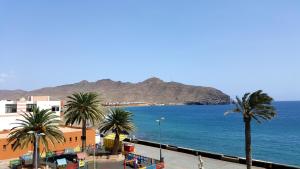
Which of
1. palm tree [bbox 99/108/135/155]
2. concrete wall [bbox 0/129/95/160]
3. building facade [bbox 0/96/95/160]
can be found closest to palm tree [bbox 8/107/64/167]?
building facade [bbox 0/96/95/160]

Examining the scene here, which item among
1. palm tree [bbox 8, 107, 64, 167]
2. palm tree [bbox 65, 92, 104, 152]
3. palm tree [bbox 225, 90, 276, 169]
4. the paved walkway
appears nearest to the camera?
palm tree [bbox 225, 90, 276, 169]

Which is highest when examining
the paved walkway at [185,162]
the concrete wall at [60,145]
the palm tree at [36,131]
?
the palm tree at [36,131]

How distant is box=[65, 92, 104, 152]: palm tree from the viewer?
151 ft

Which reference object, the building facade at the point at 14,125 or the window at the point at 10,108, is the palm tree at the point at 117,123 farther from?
the window at the point at 10,108

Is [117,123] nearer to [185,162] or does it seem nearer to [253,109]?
[185,162]

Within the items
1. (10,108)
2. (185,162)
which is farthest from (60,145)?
(185,162)

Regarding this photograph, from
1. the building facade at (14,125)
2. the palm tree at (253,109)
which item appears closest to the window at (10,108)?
the building facade at (14,125)

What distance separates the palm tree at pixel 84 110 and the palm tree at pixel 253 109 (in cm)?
2172

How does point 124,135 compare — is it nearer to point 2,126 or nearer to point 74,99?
point 74,99

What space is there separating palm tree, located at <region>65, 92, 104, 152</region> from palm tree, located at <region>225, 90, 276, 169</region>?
21.7 metres

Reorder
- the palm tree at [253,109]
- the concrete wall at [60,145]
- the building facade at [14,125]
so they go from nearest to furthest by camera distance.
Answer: the palm tree at [253,109] < the concrete wall at [60,145] < the building facade at [14,125]

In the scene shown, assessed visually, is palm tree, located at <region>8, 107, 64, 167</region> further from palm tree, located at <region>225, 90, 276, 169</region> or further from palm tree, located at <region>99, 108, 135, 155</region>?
palm tree, located at <region>225, 90, 276, 169</region>

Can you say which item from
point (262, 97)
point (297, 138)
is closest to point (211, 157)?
point (262, 97)

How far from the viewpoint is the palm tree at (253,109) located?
33062 millimetres
